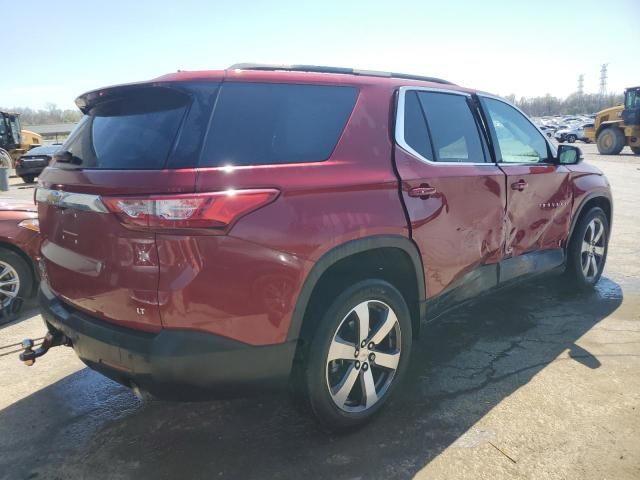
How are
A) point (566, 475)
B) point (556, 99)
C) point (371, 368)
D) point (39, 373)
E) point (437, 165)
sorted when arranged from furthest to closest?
point (556, 99) → point (39, 373) → point (437, 165) → point (371, 368) → point (566, 475)

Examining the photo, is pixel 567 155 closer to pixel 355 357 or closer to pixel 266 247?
pixel 355 357

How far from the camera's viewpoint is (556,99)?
121m

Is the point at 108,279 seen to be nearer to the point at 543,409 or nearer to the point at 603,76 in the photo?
the point at 543,409

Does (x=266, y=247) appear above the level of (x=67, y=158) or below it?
below

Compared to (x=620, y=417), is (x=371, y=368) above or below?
above

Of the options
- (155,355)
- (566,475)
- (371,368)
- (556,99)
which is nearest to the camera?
(155,355)

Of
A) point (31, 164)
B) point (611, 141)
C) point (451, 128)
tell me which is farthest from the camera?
point (611, 141)

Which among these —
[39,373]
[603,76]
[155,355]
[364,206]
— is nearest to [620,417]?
[364,206]

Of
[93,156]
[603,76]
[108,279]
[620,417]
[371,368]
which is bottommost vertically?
[620,417]

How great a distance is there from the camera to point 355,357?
260 cm

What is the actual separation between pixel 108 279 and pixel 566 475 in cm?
230

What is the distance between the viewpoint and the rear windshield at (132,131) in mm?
2145

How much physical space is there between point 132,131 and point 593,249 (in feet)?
14.7

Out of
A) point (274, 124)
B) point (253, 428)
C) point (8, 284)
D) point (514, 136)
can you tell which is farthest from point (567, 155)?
point (8, 284)
